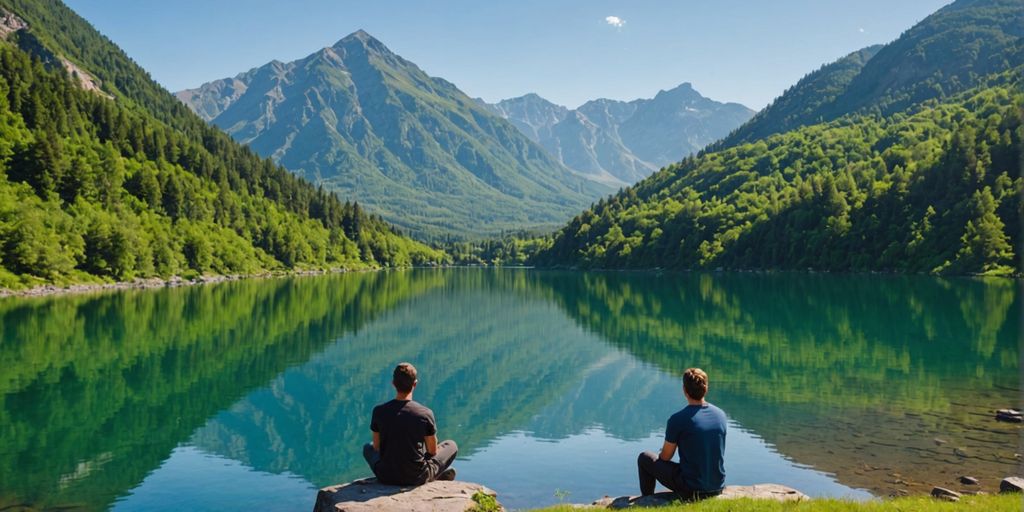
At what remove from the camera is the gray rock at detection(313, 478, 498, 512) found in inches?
589

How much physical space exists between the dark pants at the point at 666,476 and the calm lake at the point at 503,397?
22.1ft

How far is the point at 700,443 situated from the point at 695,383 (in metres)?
1.34

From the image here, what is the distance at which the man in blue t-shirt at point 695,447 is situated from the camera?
15266mm

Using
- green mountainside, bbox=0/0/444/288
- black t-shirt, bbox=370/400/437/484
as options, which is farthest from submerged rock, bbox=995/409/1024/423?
green mountainside, bbox=0/0/444/288

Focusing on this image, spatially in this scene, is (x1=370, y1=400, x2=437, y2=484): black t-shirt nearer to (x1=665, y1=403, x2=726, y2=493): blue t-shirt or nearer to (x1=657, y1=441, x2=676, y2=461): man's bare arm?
(x1=657, y1=441, x2=676, y2=461): man's bare arm

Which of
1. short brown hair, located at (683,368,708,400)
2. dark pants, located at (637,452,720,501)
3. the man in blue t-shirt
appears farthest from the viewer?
dark pants, located at (637,452,720,501)

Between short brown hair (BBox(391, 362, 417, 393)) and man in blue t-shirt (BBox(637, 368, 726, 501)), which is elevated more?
short brown hair (BBox(391, 362, 417, 393))

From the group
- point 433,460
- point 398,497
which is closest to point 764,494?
point 433,460

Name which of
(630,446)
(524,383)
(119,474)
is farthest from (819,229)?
(119,474)

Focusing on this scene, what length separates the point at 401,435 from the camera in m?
16.0

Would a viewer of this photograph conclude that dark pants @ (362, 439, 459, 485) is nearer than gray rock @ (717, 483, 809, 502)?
No

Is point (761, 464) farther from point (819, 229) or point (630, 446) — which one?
point (819, 229)

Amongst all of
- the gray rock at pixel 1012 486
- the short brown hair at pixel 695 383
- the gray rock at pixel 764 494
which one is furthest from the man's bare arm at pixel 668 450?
the gray rock at pixel 1012 486

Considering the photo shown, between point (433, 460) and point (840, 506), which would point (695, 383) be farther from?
point (433, 460)
